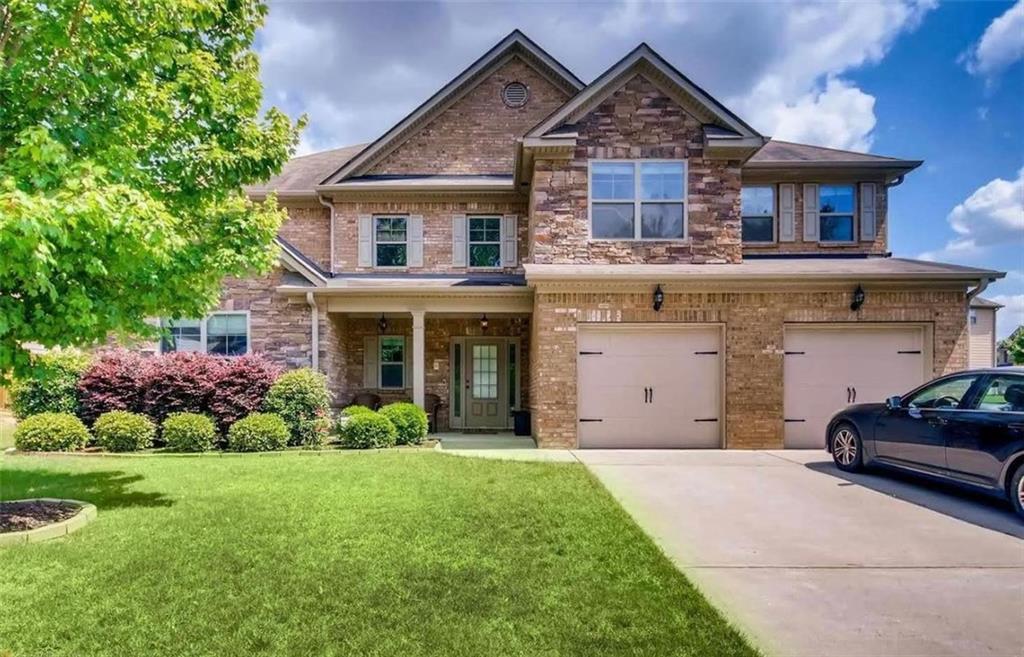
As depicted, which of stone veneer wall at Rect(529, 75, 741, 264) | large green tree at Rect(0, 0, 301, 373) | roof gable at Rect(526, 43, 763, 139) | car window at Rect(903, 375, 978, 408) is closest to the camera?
large green tree at Rect(0, 0, 301, 373)

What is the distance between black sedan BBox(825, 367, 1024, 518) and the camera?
624cm

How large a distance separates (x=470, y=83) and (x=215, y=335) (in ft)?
30.4

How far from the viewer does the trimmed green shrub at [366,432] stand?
11227 millimetres

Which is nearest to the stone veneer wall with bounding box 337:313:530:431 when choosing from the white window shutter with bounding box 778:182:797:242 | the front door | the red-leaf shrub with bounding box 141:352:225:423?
the front door

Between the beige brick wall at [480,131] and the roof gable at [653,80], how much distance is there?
3677 millimetres

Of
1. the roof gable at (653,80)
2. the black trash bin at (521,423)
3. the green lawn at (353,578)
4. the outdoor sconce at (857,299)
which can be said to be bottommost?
the black trash bin at (521,423)

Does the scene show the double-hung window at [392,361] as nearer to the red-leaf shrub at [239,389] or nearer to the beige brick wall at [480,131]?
the red-leaf shrub at [239,389]

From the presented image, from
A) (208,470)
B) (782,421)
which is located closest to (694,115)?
(782,421)

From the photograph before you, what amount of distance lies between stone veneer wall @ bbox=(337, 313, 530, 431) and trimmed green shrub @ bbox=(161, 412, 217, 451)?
14.4 feet

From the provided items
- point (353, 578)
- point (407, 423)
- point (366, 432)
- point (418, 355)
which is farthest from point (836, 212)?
point (353, 578)

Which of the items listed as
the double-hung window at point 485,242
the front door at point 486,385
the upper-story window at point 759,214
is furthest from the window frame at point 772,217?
the front door at point 486,385

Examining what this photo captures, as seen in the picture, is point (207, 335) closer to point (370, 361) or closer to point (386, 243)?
point (370, 361)

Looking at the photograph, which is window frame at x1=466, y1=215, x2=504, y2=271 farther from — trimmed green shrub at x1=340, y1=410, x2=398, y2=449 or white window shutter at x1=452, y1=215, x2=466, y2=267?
trimmed green shrub at x1=340, y1=410, x2=398, y2=449

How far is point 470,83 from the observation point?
15609 millimetres
